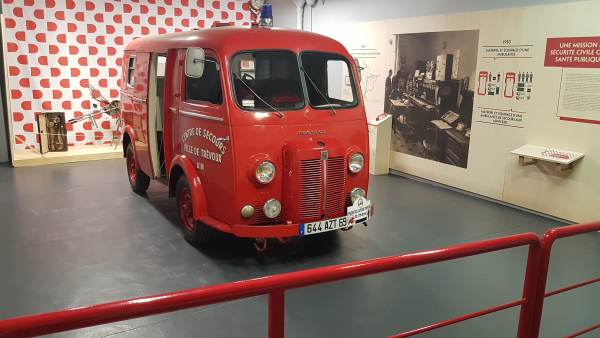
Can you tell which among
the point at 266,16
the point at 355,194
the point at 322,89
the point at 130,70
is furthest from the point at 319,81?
the point at 130,70

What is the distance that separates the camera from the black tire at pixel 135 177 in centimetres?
633

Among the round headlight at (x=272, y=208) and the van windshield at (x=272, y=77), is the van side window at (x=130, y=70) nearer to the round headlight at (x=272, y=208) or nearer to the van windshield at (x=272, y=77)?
the van windshield at (x=272, y=77)

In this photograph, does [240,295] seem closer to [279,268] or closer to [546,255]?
[546,255]

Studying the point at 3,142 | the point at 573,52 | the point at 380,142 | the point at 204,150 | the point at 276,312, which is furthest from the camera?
the point at 3,142

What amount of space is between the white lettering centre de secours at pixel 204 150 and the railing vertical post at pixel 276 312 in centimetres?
256

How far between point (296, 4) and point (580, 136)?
21.1 feet

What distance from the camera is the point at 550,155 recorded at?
5.44 m

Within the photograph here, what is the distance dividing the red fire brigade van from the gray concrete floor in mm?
449

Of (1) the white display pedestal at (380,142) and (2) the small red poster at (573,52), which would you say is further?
(1) the white display pedestal at (380,142)

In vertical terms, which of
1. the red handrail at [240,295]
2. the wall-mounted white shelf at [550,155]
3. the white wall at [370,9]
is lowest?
the wall-mounted white shelf at [550,155]

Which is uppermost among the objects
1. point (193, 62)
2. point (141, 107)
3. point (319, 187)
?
point (193, 62)

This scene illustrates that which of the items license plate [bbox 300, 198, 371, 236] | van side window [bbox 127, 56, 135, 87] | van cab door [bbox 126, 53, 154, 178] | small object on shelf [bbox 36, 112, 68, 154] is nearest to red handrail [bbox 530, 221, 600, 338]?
license plate [bbox 300, 198, 371, 236]

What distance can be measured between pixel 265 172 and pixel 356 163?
0.92 m

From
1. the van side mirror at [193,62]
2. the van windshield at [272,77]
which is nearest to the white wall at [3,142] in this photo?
the van side mirror at [193,62]
